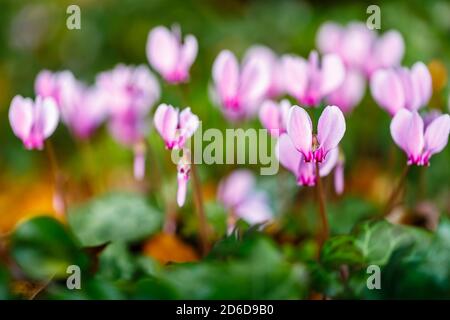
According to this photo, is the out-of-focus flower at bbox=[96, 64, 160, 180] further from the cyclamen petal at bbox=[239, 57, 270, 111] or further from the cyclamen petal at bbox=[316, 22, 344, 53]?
the cyclamen petal at bbox=[316, 22, 344, 53]

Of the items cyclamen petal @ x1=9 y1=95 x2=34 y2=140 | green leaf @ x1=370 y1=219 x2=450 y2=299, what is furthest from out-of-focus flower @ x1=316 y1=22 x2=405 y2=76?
cyclamen petal @ x1=9 y1=95 x2=34 y2=140

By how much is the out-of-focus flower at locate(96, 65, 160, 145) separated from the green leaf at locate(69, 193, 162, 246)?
130 mm

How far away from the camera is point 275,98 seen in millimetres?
1458

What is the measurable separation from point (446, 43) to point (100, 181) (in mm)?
1041

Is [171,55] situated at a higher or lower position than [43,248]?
higher

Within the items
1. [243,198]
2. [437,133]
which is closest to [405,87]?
[437,133]

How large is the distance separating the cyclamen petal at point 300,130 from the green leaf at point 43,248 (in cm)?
38

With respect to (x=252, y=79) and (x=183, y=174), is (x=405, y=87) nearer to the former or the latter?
(x=252, y=79)

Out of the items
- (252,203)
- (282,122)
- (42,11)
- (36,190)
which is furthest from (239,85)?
(42,11)

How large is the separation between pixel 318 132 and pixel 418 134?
148 mm

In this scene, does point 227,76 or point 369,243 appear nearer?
point 369,243

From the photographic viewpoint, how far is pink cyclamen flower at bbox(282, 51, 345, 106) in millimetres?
1144

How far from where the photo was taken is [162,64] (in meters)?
1.21
